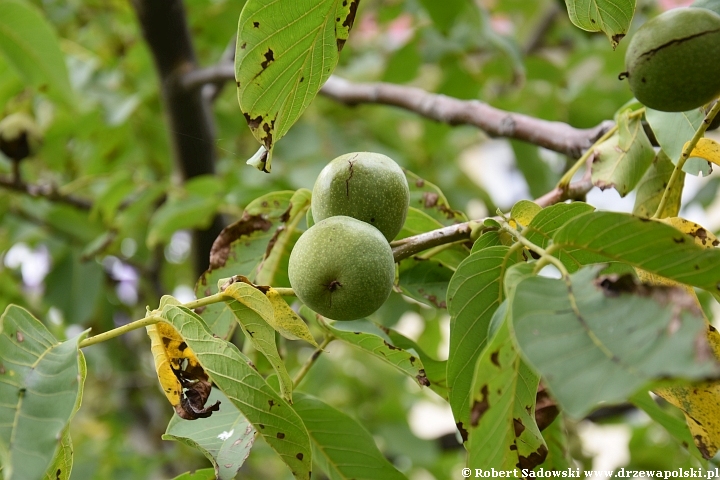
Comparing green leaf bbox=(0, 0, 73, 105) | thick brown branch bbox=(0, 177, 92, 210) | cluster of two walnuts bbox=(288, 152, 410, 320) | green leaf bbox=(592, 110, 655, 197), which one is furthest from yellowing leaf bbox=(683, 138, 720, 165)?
thick brown branch bbox=(0, 177, 92, 210)

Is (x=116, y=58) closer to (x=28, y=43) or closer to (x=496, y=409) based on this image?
(x=28, y=43)

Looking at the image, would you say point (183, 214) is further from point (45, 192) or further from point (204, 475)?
point (204, 475)

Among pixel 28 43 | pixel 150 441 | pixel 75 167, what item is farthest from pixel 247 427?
pixel 150 441

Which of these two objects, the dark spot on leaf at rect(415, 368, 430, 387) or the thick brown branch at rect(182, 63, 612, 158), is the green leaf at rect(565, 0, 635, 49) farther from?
the dark spot on leaf at rect(415, 368, 430, 387)

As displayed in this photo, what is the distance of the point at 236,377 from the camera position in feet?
3.04

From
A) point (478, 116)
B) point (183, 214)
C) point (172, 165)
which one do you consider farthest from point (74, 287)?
point (478, 116)

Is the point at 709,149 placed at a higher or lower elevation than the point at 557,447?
higher

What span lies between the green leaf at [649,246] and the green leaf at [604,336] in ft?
0.23

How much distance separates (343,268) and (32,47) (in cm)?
162

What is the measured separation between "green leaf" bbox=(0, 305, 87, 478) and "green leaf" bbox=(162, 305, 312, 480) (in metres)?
0.13

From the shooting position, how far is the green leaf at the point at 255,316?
3.16ft

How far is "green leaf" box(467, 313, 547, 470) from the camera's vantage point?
766mm

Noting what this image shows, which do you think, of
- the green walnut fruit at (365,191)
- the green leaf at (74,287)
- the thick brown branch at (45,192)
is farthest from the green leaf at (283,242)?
the green leaf at (74,287)

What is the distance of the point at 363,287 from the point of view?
0.93 meters
